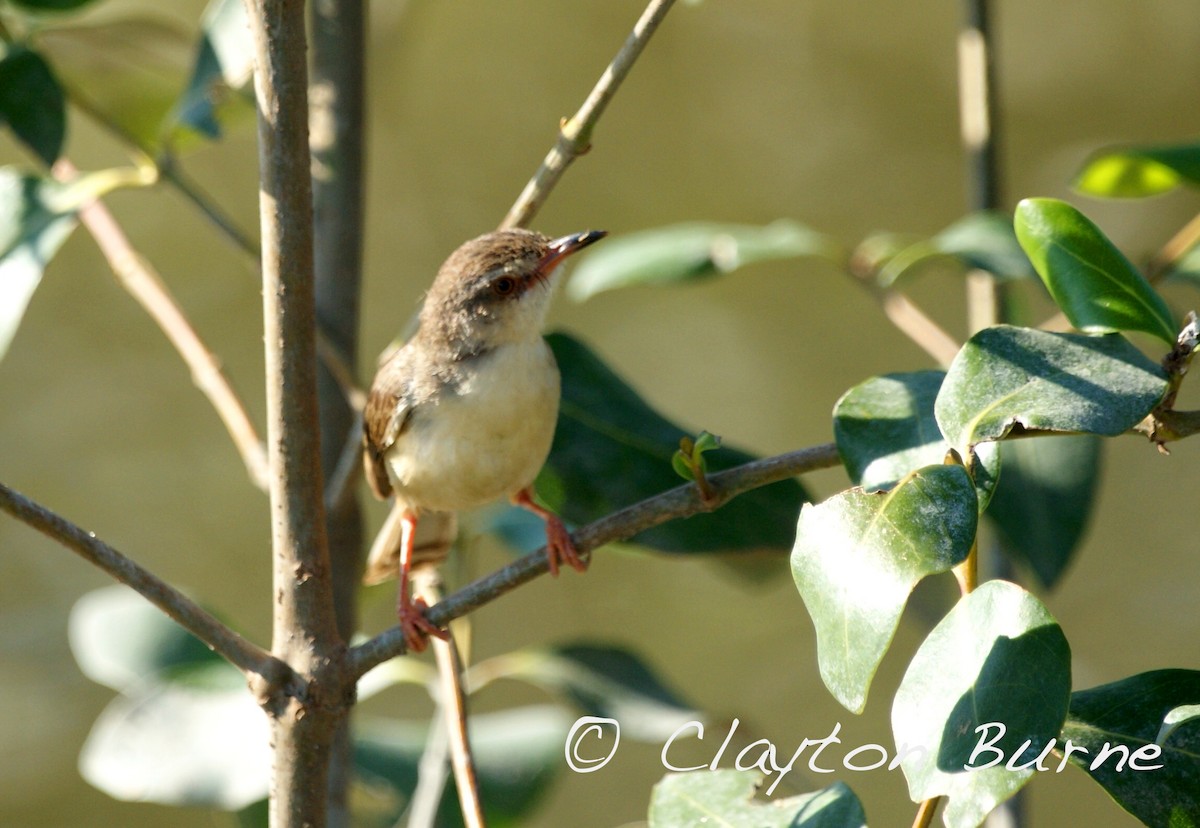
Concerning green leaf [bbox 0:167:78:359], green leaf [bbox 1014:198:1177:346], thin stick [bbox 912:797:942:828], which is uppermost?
green leaf [bbox 0:167:78:359]

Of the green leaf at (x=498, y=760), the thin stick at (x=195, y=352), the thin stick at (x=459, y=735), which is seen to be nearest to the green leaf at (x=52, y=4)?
the thin stick at (x=195, y=352)

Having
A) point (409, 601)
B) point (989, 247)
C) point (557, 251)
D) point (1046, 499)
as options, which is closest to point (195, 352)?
point (409, 601)

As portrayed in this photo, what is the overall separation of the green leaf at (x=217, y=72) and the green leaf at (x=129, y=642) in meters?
1.02

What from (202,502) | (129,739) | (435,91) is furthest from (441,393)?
(202,502)

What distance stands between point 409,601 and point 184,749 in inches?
18.7

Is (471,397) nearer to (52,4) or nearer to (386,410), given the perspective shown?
(386,410)

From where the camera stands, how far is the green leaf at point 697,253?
2.25m

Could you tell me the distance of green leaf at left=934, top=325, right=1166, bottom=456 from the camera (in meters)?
1.17

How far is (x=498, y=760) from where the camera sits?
8.33ft

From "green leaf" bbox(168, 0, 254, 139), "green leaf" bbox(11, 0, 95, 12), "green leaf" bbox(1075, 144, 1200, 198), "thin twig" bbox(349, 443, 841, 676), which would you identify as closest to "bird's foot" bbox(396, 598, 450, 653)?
"thin twig" bbox(349, 443, 841, 676)

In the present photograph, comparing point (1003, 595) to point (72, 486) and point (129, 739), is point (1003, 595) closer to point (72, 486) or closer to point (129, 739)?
point (129, 739)

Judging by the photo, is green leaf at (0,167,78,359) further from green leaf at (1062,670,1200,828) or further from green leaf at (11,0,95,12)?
green leaf at (1062,670,1200,828)

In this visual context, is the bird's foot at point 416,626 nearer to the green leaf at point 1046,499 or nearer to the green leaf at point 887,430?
the green leaf at point 887,430

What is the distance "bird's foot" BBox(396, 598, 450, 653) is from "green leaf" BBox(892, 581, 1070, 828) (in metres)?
0.79
